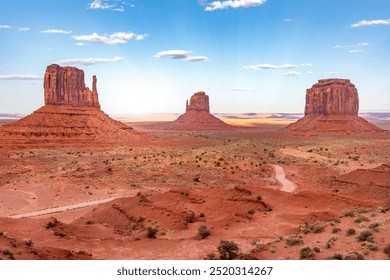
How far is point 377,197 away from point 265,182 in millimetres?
13495

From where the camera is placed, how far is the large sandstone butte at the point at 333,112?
139 meters

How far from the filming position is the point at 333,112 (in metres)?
153

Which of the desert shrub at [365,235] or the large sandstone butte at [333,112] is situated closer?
the desert shrub at [365,235]

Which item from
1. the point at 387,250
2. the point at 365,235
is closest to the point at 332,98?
the point at 365,235

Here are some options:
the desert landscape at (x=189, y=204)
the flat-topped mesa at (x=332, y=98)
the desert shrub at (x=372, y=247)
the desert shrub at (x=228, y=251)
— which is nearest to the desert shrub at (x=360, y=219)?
the desert landscape at (x=189, y=204)

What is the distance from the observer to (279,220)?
23953 millimetres

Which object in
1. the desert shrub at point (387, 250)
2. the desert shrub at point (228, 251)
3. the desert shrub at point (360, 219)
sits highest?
the desert shrub at point (387, 250)

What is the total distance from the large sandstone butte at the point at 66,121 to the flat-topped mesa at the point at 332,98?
87.7m

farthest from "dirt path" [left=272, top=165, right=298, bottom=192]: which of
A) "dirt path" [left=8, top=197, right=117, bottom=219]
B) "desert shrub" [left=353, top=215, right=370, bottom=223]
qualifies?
"dirt path" [left=8, top=197, right=117, bottom=219]

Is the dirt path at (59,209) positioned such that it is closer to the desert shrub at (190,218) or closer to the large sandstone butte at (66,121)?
the desert shrub at (190,218)

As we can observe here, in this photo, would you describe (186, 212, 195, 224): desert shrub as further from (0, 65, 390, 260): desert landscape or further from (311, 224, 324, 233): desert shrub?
(311, 224, 324, 233): desert shrub

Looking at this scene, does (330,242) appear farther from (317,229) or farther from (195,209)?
(195,209)
